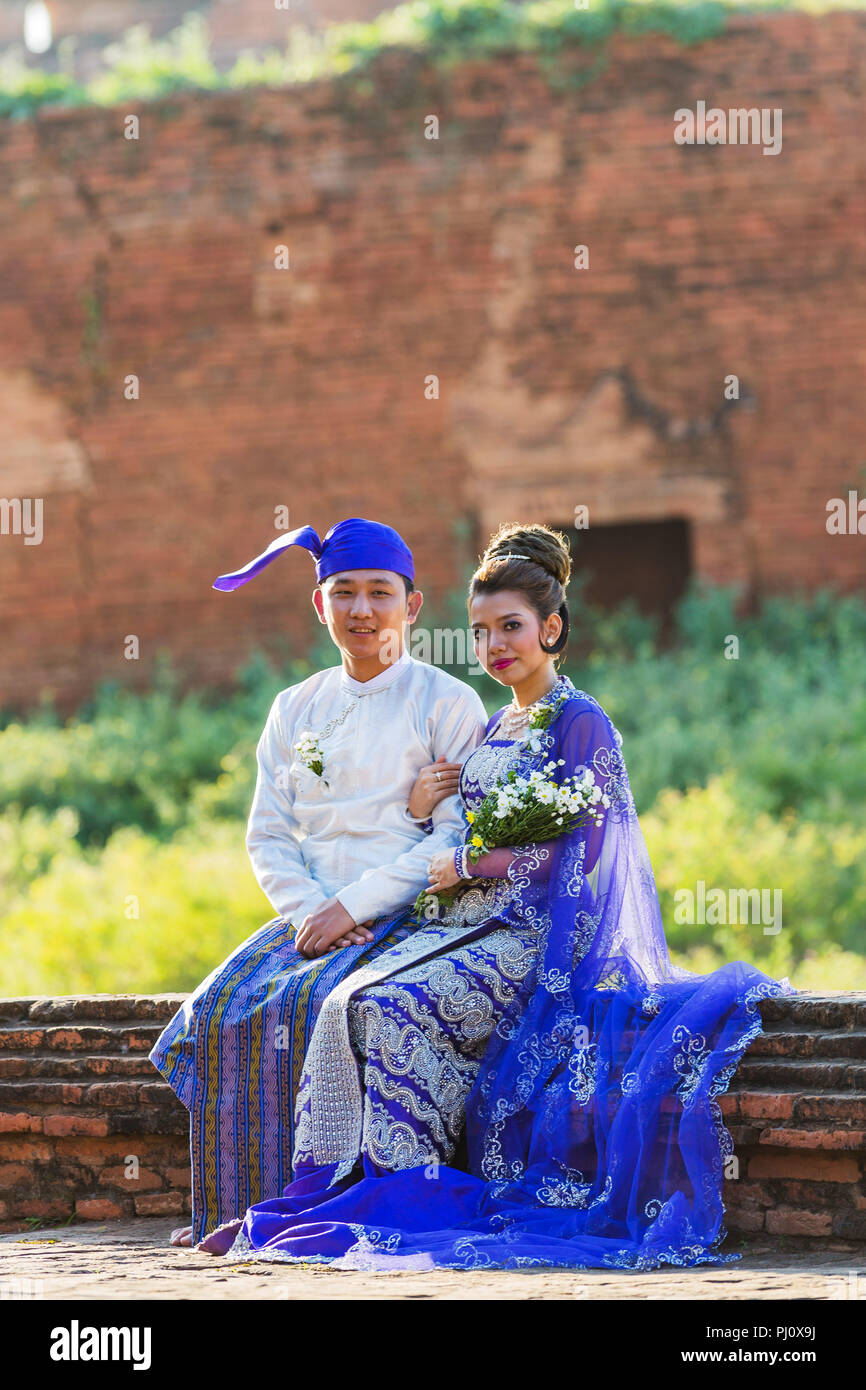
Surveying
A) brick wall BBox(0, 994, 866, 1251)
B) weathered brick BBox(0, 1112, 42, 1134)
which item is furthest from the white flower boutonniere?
weathered brick BBox(0, 1112, 42, 1134)

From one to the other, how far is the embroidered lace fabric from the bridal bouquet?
1.8 inches

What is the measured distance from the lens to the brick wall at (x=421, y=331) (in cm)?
1187

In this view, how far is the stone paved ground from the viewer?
8.98ft

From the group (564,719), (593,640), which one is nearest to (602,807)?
(564,719)

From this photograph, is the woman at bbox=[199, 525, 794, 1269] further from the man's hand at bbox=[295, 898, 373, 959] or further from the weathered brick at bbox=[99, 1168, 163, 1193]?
the weathered brick at bbox=[99, 1168, 163, 1193]

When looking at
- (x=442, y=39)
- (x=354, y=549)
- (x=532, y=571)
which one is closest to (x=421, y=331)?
(x=442, y=39)

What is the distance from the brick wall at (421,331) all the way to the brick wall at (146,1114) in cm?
763

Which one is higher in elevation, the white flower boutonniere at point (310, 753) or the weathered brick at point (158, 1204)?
the white flower boutonniere at point (310, 753)

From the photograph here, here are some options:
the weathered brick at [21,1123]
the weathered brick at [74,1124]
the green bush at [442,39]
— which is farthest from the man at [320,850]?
the green bush at [442,39]

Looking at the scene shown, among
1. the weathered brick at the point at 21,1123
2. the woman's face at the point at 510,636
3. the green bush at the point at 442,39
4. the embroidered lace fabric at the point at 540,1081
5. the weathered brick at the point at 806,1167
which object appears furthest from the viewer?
the green bush at the point at 442,39


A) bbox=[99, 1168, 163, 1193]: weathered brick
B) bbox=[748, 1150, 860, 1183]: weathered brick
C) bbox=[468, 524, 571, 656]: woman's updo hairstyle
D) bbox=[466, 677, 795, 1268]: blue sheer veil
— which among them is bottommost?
bbox=[99, 1168, 163, 1193]: weathered brick

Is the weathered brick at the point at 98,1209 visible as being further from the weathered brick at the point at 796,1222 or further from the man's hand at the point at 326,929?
the weathered brick at the point at 796,1222

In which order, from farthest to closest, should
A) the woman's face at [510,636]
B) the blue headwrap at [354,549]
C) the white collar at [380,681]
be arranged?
the white collar at [380,681] < the blue headwrap at [354,549] < the woman's face at [510,636]

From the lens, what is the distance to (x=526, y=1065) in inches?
139
